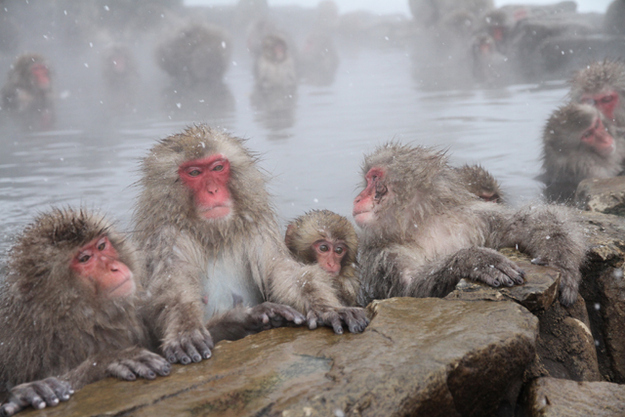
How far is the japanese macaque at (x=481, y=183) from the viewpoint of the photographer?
12.8 ft

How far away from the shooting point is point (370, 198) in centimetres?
319

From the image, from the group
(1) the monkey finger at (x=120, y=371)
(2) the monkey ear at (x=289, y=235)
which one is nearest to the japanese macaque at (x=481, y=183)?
(2) the monkey ear at (x=289, y=235)

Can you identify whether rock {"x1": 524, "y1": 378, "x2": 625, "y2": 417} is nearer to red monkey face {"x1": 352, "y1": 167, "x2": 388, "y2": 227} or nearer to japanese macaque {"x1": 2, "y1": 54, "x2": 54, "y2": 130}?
red monkey face {"x1": 352, "y1": 167, "x2": 388, "y2": 227}

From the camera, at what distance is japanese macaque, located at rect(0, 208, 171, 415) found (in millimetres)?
2205

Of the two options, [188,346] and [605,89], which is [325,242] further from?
[605,89]

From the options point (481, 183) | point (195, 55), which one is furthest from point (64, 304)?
point (195, 55)

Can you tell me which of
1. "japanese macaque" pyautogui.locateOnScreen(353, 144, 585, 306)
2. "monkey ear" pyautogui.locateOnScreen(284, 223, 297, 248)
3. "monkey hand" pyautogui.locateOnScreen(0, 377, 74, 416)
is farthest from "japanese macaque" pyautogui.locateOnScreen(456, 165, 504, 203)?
"monkey hand" pyautogui.locateOnScreen(0, 377, 74, 416)

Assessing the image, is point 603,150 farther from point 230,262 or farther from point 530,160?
point 230,262

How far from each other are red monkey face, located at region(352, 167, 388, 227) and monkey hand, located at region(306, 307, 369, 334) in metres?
0.78

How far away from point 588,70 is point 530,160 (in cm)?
109

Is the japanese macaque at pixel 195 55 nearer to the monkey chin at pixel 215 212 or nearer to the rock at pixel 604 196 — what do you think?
the rock at pixel 604 196

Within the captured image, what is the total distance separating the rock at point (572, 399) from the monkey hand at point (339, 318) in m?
0.65

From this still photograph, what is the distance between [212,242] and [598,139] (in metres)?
4.19

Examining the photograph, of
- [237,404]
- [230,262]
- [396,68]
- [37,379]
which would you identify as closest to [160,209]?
[230,262]
